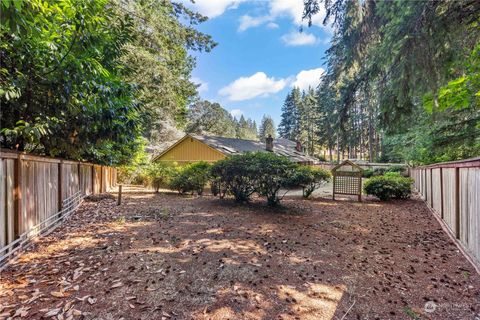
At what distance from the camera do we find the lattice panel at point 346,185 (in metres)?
11.7

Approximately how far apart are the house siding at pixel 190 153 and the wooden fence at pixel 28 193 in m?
12.6

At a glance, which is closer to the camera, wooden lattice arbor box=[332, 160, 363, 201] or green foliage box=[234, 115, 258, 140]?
wooden lattice arbor box=[332, 160, 363, 201]

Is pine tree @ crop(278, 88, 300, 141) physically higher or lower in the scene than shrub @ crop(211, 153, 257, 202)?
higher

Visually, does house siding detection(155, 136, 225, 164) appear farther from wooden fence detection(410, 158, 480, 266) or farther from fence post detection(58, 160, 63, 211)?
wooden fence detection(410, 158, 480, 266)

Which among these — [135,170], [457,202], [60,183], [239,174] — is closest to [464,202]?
[457,202]

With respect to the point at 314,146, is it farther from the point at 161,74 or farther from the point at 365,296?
the point at 365,296

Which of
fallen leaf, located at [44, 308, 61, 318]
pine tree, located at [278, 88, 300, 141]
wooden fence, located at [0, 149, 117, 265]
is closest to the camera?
fallen leaf, located at [44, 308, 61, 318]

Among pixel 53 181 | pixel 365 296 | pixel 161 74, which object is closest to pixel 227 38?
pixel 161 74

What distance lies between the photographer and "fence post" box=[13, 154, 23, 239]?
3.73 m

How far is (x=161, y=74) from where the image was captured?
1132 centimetres

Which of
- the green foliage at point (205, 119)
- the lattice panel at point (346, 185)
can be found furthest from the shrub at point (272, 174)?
the green foliage at point (205, 119)

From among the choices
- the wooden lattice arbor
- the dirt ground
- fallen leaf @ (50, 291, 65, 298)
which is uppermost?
the wooden lattice arbor

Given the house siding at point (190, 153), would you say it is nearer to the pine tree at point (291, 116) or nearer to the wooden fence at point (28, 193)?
the wooden fence at point (28, 193)

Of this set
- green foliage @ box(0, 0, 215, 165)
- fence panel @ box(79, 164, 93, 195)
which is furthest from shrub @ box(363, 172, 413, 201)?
fence panel @ box(79, 164, 93, 195)
